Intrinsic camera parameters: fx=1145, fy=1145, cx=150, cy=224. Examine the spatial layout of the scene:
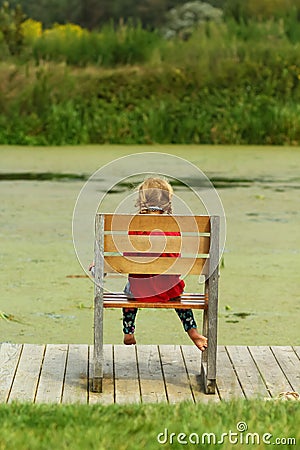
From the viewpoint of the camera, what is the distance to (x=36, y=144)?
12977 mm

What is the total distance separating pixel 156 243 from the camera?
12.6 ft

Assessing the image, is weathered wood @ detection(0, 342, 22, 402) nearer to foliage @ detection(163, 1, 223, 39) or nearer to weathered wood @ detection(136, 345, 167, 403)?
weathered wood @ detection(136, 345, 167, 403)

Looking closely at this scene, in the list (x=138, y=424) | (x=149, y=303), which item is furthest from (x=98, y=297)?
(x=138, y=424)

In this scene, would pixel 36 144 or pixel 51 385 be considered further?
pixel 36 144

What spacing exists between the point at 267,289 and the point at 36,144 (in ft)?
23.9

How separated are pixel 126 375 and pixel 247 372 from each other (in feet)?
1.42

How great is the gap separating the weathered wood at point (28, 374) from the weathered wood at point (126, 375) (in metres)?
0.28

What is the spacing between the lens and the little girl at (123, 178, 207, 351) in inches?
153

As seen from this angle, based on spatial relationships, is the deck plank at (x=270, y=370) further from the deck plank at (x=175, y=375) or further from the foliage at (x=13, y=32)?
the foliage at (x=13, y=32)

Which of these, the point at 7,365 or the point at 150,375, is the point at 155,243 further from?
the point at 7,365

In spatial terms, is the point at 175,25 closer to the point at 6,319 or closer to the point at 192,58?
the point at 192,58

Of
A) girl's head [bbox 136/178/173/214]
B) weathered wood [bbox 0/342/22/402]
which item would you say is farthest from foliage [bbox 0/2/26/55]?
girl's head [bbox 136/178/173/214]

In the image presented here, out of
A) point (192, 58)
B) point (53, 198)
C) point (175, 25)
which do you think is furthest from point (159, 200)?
point (175, 25)

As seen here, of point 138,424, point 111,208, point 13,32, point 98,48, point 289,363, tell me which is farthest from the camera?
point 13,32
